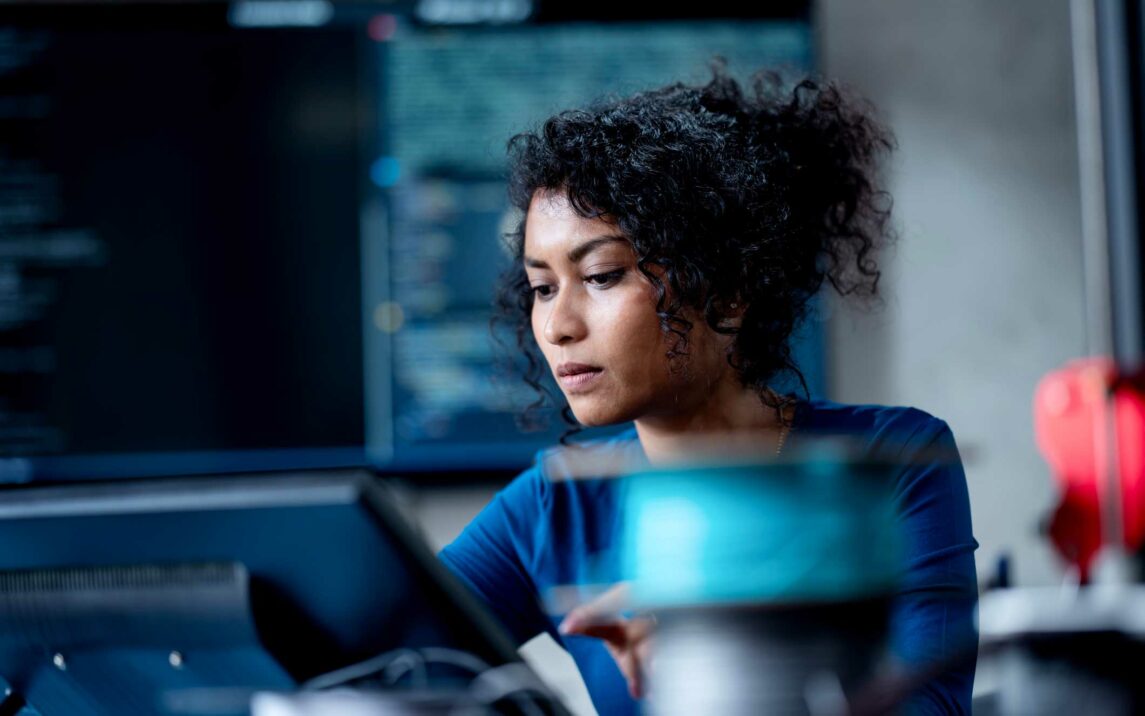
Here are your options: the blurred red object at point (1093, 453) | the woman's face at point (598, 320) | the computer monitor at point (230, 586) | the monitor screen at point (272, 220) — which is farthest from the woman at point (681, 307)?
the monitor screen at point (272, 220)

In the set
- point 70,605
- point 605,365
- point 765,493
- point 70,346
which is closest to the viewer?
point 765,493

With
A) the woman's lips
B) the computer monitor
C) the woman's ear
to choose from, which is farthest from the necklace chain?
the computer monitor

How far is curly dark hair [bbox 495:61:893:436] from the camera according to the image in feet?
3.79

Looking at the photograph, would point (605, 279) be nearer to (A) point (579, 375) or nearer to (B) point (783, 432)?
(A) point (579, 375)

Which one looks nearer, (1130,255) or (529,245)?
(529,245)

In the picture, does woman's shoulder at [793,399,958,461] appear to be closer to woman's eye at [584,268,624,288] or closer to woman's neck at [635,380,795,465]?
woman's neck at [635,380,795,465]

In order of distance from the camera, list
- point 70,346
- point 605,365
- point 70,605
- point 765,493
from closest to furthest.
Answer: point 765,493
point 70,605
point 605,365
point 70,346

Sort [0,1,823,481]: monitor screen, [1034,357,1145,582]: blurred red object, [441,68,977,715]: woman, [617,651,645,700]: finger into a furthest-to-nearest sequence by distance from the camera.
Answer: [0,1,823,481]: monitor screen < [1034,357,1145,582]: blurred red object < [441,68,977,715]: woman < [617,651,645,700]: finger

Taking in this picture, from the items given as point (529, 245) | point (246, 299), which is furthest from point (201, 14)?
point (529, 245)

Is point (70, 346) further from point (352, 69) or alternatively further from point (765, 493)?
point (765, 493)

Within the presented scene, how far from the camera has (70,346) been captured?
94.7 inches

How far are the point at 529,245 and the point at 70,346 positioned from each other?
1578 millimetres

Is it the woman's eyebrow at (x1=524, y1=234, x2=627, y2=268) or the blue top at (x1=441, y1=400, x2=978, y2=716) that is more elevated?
the woman's eyebrow at (x1=524, y1=234, x2=627, y2=268)

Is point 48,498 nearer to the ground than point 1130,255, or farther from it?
nearer to the ground
